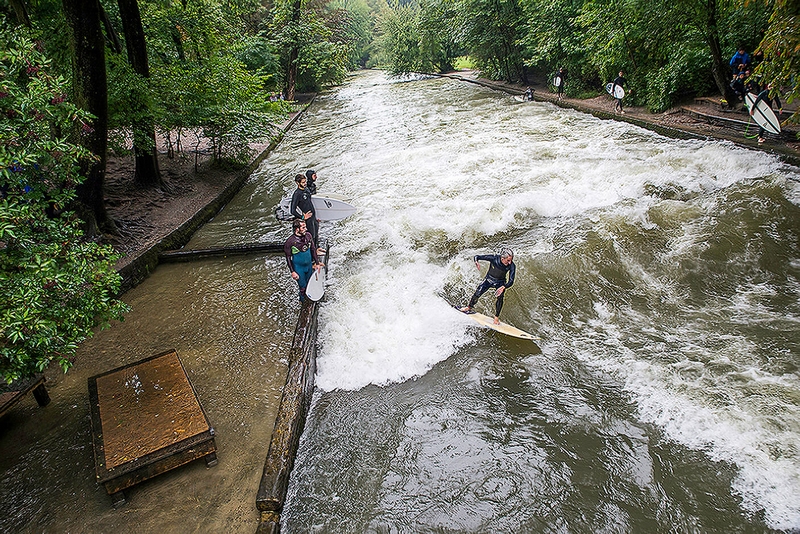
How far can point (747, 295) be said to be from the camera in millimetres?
7172

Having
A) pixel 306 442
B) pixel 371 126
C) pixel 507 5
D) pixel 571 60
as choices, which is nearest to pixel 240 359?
pixel 306 442

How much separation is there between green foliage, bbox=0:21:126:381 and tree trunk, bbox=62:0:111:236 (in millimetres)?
Result: 3351

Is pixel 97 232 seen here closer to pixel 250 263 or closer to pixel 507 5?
pixel 250 263

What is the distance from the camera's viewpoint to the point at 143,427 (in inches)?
182

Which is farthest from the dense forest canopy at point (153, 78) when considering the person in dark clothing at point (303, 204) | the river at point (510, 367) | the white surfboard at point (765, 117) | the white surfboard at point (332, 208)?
the white surfboard at point (332, 208)

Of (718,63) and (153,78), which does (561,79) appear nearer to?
(718,63)

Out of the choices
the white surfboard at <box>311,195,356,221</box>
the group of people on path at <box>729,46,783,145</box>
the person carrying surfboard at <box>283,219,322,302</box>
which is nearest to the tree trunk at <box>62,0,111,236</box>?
the person carrying surfboard at <box>283,219,322,302</box>

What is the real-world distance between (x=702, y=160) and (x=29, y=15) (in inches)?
669

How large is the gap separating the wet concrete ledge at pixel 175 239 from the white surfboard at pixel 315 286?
12.2 feet

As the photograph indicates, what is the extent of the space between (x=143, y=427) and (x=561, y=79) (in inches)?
877

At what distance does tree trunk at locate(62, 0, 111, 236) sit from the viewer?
7.99 meters

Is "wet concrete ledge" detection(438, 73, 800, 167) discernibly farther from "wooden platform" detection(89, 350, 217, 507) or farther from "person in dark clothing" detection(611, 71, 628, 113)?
"wooden platform" detection(89, 350, 217, 507)

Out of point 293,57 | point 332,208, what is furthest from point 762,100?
point 293,57

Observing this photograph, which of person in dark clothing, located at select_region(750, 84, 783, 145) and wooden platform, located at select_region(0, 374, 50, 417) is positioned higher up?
person in dark clothing, located at select_region(750, 84, 783, 145)
